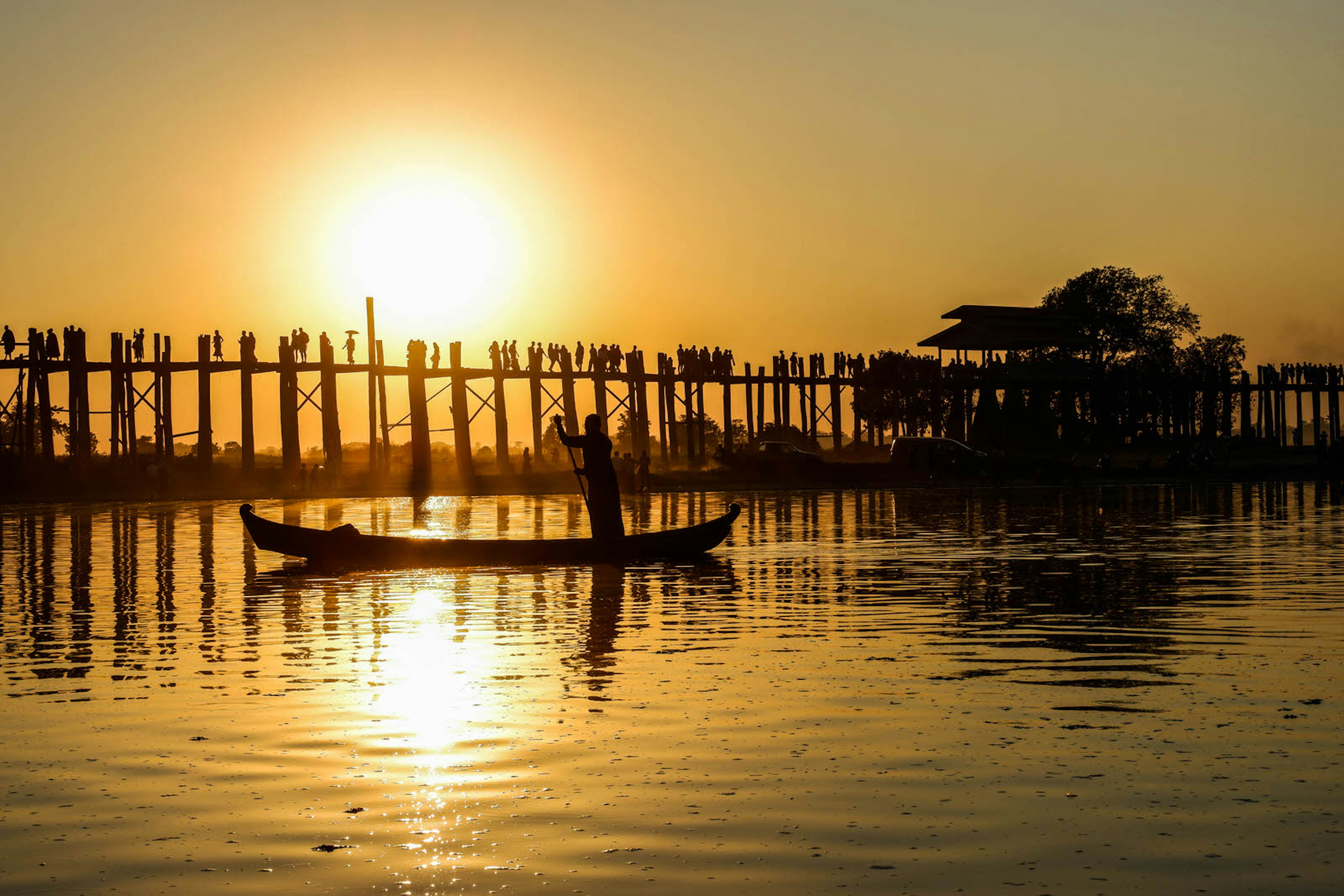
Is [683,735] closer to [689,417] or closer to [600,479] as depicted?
[600,479]

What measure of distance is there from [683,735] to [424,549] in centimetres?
1097

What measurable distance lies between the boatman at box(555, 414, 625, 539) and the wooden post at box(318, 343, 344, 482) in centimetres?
2548

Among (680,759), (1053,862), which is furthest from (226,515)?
(1053,862)

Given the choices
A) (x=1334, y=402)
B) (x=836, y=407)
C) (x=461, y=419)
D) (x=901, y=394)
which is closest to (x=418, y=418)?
(x=461, y=419)

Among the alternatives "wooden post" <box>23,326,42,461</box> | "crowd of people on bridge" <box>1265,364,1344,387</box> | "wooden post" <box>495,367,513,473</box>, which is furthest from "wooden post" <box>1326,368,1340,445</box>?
"wooden post" <box>23,326,42,461</box>

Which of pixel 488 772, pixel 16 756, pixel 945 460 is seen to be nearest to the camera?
pixel 488 772

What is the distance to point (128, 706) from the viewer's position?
8.50 m

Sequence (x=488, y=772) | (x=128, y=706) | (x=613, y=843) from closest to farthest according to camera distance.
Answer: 1. (x=613, y=843)
2. (x=488, y=772)
3. (x=128, y=706)

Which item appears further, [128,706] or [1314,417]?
[1314,417]

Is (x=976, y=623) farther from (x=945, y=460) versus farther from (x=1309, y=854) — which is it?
(x=945, y=460)

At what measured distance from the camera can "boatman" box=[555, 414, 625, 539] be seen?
1789 cm

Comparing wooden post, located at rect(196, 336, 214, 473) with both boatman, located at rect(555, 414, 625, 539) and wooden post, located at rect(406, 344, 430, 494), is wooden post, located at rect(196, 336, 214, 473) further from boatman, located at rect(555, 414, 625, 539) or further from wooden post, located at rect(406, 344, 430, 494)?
boatman, located at rect(555, 414, 625, 539)

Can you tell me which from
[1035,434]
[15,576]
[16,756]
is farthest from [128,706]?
[1035,434]

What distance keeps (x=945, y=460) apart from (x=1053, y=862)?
43.0 metres
